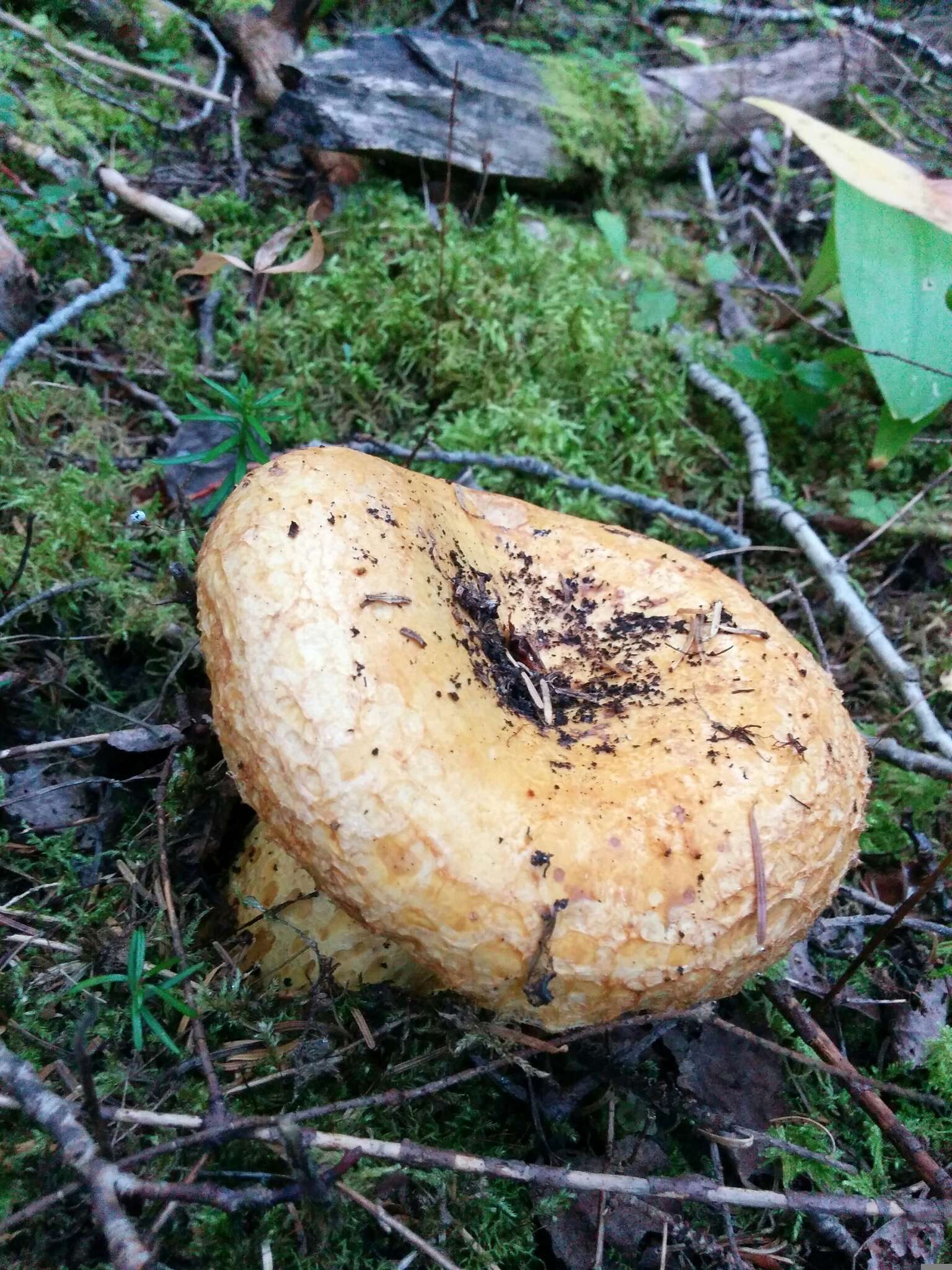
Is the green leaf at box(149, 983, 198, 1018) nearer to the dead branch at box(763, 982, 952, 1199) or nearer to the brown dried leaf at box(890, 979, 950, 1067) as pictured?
the dead branch at box(763, 982, 952, 1199)

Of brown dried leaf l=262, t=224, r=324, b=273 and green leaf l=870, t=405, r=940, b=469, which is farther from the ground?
brown dried leaf l=262, t=224, r=324, b=273

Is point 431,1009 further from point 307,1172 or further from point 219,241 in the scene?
point 219,241

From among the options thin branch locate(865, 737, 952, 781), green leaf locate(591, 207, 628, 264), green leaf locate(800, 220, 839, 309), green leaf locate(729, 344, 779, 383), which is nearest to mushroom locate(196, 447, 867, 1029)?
thin branch locate(865, 737, 952, 781)

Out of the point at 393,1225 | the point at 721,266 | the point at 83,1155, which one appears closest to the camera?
the point at 83,1155

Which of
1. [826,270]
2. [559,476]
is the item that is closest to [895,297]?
[826,270]

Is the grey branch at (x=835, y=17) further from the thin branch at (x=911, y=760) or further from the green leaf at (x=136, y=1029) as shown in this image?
the green leaf at (x=136, y=1029)

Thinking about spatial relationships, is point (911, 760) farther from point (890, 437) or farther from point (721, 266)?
point (721, 266)
